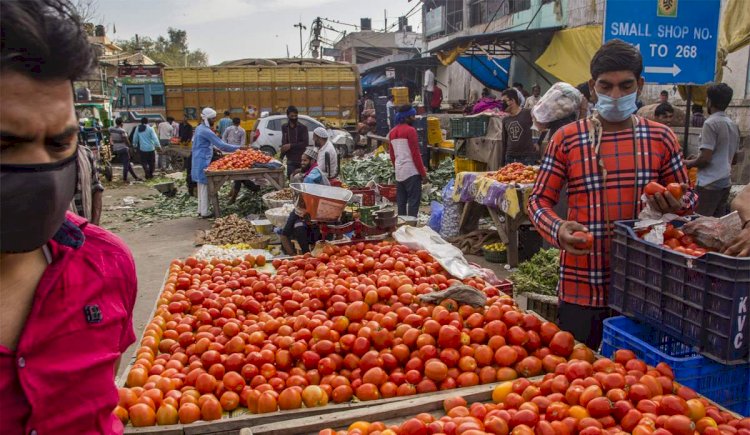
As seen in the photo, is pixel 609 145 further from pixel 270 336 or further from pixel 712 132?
pixel 712 132

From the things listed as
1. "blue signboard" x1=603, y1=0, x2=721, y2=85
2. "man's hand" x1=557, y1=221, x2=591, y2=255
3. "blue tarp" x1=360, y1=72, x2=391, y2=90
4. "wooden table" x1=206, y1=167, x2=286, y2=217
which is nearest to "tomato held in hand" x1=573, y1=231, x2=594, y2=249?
"man's hand" x1=557, y1=221, x2=591, y2=255

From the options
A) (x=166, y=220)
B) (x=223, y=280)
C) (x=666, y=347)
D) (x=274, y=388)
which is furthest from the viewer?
(x=166, y=220)

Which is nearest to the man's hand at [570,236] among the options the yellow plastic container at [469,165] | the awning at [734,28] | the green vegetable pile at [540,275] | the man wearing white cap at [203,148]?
the green vegetable pile at [540,275]

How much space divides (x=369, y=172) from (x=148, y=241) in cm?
595

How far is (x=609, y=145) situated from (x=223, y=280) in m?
3.34

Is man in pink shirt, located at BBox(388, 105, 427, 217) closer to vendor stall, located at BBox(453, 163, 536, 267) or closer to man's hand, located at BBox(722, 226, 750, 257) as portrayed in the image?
vendor stall, located at BBox(453, 163, 536, 267)

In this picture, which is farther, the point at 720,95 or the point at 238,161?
the point at 238,161

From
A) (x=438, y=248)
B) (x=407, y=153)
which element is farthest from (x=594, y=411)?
(x=407, y=153)

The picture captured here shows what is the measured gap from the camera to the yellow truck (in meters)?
23.2

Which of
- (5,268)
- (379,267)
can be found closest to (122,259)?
(5,268)

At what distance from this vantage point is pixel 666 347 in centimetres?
295

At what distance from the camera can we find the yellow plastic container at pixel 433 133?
609 inches

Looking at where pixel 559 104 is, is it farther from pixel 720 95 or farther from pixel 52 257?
pixel 52 257

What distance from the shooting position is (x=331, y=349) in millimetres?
3451
